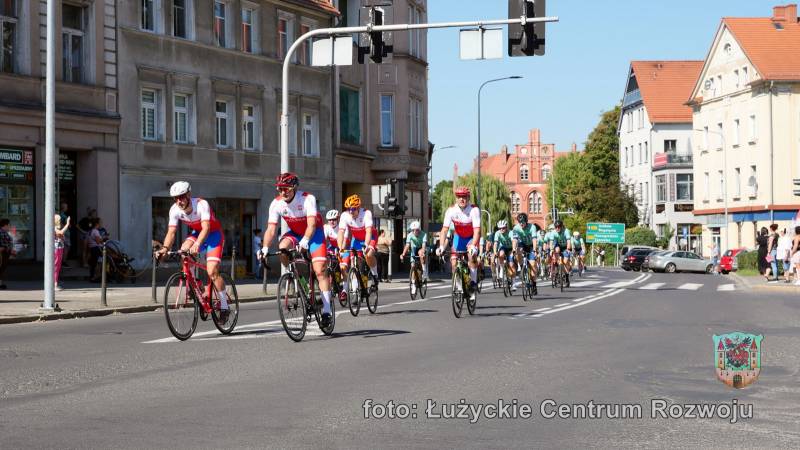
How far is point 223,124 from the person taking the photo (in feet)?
128

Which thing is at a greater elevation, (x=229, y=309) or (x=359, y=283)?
(x=359, y=283)

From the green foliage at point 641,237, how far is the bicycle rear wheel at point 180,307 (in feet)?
266

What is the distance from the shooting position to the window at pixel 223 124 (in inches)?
1518

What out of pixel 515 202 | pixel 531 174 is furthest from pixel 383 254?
pixel 531 174

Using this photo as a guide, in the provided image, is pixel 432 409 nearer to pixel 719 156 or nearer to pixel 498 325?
pixel 498 325

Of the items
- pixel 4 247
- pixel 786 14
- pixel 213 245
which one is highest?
pixel 786 14

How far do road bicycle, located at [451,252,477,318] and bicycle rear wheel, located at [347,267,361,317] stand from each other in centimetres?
142

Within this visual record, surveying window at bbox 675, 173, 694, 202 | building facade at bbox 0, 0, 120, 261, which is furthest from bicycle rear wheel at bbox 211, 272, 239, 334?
window at bbox 675, 173, 694, 202

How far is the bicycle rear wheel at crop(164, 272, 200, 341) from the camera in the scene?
44.2 ft

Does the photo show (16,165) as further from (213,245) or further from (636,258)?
(636,258)

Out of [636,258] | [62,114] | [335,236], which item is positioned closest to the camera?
[335,236]

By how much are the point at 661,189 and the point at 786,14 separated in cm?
2061

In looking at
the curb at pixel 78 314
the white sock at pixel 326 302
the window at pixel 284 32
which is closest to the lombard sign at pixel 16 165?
the curb at pixel 78 314

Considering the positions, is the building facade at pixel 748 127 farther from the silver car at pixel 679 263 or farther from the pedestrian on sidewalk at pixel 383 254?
the pedestrian on sidewalk at pixel 383 254
